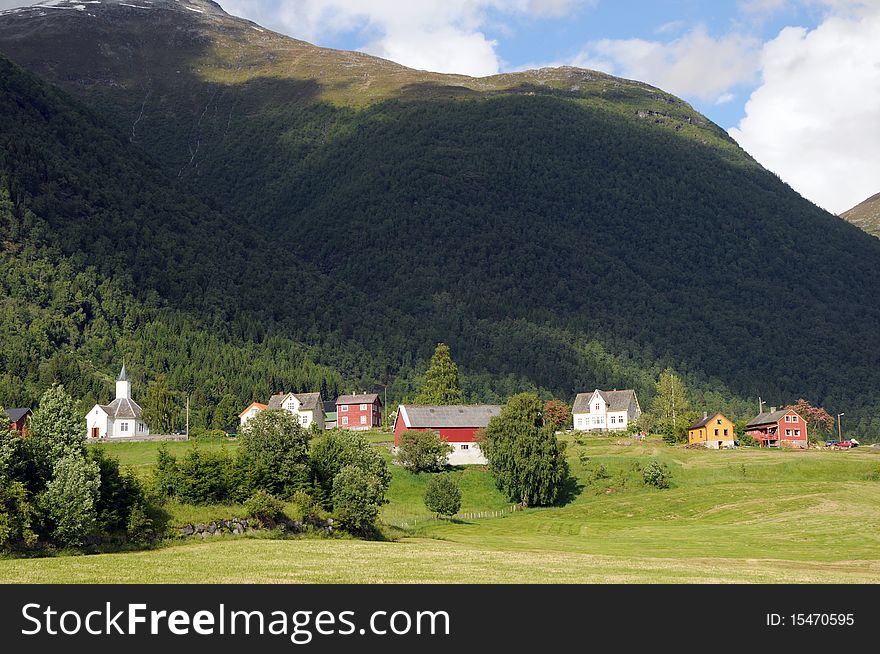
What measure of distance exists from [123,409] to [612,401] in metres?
87.2

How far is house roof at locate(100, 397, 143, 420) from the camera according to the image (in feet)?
527

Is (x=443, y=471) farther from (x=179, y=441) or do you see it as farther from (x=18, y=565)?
(x=18, y=565)

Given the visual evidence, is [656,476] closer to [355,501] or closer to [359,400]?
[355,501]

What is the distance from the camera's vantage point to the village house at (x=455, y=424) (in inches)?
5389

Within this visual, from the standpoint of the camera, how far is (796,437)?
532ft

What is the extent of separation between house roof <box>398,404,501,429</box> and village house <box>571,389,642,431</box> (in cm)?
4802

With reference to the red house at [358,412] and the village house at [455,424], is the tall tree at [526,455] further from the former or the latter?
the red house at [358,412]

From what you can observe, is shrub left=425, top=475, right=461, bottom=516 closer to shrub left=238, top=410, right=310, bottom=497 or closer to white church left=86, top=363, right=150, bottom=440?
shrub left=238, top=410, right=310, bottom=497

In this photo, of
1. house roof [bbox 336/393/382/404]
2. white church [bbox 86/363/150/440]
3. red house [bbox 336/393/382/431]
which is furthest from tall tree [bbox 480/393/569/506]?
white church [bbox 86/363/150/440]

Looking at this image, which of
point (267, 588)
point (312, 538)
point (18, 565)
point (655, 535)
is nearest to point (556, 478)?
point (655, 535)

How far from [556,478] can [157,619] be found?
3498 inches

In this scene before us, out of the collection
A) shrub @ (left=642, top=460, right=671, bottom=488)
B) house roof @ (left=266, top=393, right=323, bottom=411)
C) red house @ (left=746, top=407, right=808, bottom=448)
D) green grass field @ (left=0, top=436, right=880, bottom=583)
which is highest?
house roof @ (left=266, top=393, right=323, bottom=411)

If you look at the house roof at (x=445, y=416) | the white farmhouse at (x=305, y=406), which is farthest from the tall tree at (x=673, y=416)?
the white farmhouse at (x=305, y=406)

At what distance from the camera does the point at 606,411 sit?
190125 millimetres
